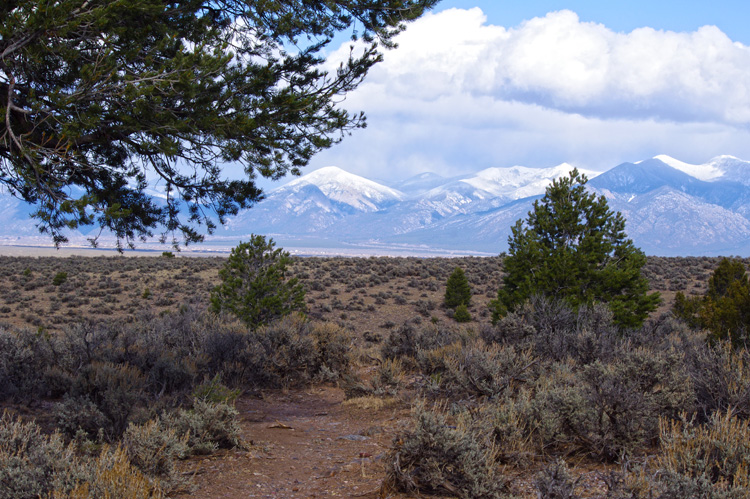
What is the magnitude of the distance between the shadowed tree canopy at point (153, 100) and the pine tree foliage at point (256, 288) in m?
7.12

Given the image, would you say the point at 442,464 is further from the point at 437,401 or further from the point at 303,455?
the point at 437,401

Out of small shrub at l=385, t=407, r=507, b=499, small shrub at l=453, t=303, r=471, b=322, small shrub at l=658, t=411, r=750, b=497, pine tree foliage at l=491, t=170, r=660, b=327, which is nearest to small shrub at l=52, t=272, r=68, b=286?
small shrub at l=453, t=303, r=471, b=322

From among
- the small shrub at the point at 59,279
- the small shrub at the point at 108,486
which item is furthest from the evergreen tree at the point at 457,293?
the small shrub at the point at 108,486

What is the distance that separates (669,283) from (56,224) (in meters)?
37.6

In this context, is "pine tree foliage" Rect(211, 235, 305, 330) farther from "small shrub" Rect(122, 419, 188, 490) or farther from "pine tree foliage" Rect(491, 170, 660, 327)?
"small shrub" Rect(122, 419, 188, 490)

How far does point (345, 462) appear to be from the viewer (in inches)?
235

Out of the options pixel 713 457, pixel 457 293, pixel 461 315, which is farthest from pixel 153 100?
pixel 457 293

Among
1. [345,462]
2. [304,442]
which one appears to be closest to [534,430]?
[345,462]

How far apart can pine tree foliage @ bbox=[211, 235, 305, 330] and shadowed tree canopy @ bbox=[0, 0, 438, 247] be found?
712cm

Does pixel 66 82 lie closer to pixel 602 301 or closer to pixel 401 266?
pixel 602 301

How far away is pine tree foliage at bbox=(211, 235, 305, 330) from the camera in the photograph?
1539 cm

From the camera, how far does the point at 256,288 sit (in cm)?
1562

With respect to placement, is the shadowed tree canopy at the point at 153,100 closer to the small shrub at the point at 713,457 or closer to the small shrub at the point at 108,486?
the small shrub at the point at 108,486

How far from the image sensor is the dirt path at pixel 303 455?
5.08 m
